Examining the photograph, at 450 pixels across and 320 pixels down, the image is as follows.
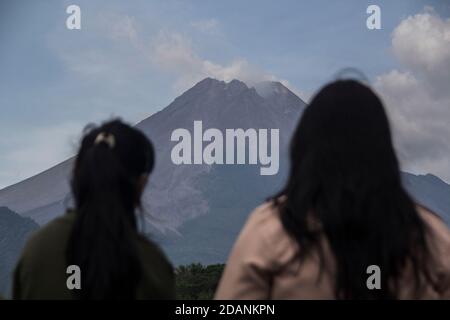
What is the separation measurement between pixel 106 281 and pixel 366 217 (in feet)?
3.77

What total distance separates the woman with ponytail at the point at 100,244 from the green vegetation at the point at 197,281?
21.6 m

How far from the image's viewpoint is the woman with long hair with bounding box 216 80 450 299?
292cm

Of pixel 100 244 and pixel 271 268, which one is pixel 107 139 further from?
pixel 271 268

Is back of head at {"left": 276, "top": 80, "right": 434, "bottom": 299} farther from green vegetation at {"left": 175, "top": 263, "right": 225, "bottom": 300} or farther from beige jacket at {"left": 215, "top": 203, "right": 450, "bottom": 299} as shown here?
green vegetation at {"left": 175, "top": 263, "right": 225, "bottom": 300}

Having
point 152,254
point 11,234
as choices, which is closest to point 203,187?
point 11,234

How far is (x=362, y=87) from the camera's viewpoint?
3137 mm

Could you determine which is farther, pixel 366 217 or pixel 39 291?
pixel 39 291

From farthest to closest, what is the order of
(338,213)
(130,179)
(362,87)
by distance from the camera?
(130,179) → (362,87) → (338,213)

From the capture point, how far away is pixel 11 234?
4449 inches

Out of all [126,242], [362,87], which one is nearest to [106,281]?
[126,242]

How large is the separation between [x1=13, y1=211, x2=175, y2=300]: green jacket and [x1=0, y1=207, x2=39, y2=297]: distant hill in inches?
4054

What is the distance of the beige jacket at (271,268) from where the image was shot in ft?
9.66

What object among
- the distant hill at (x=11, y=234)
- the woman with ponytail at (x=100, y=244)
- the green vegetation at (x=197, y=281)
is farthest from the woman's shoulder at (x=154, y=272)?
the distant hill at (x=11, y=234)
